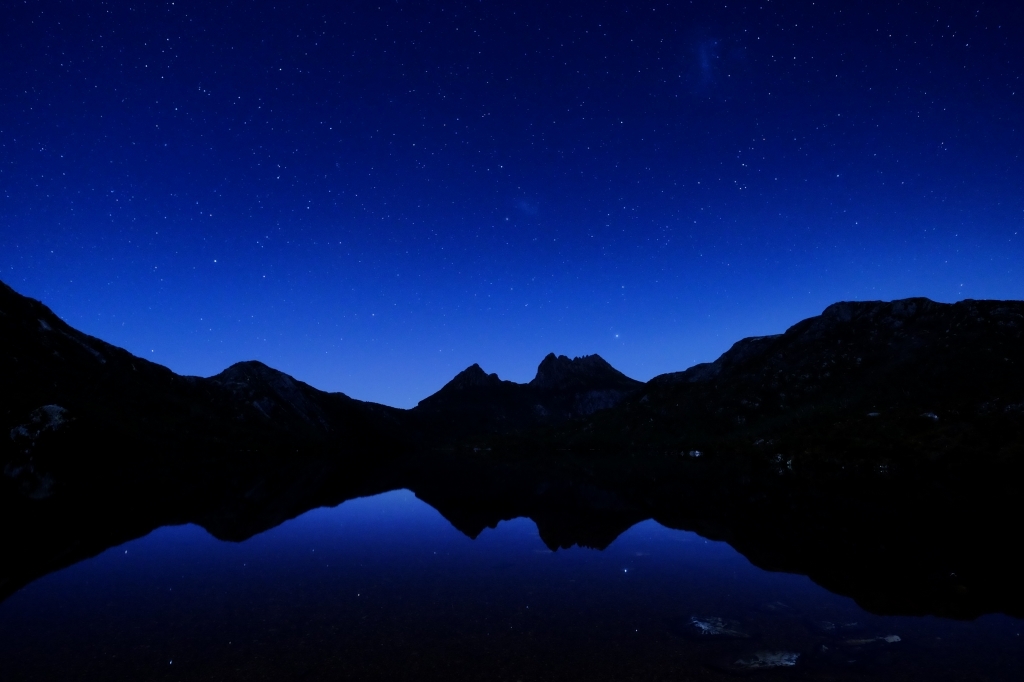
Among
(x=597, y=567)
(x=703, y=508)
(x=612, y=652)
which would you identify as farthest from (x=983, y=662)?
(x=703, y=508)

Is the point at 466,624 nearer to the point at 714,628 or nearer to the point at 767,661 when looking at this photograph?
the point at 714,628

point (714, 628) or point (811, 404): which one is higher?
point (811, 404)

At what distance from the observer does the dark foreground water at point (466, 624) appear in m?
13.7

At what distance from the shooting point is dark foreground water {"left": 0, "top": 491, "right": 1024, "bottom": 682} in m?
13.7

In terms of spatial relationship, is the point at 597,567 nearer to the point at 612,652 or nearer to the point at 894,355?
the point at 612,652

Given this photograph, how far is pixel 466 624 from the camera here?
58.0 ft

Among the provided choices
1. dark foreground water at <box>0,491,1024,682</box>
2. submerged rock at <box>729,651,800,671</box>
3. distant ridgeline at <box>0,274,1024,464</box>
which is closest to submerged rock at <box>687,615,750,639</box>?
dark foreground water at <box>0,491,1024,682</box>

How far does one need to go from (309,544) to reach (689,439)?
17855 centimetres

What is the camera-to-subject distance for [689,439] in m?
187

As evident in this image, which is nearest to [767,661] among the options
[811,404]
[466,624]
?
[466,624]

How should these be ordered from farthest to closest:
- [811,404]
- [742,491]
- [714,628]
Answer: [811,404] < [742,491] < [714,628]

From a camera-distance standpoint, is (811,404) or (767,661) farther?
(811,404)

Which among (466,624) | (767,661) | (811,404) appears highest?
(811,404)

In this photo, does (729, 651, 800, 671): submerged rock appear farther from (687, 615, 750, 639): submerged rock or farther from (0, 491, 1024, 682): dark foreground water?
(687, 615, 750, 639): submerged rock
